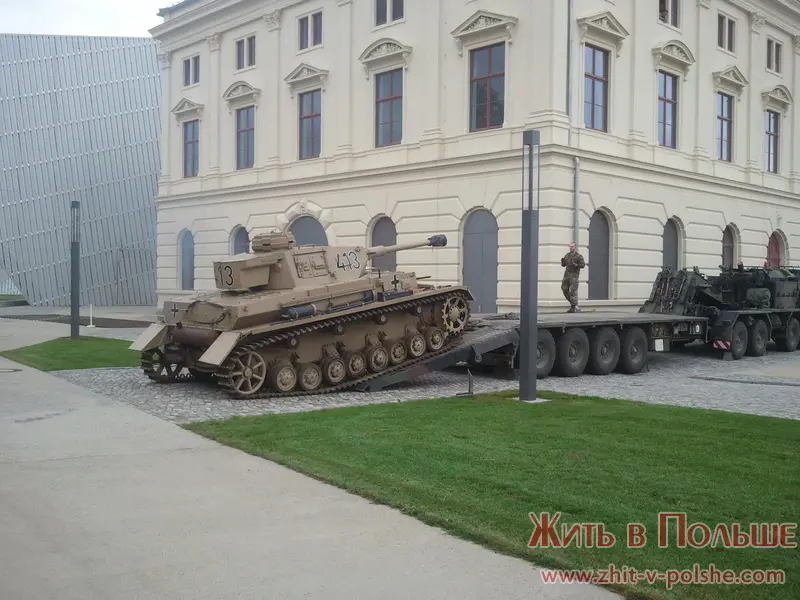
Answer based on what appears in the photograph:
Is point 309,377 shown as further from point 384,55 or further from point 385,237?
point 384,55

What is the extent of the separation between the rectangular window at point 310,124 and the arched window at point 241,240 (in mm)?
4697

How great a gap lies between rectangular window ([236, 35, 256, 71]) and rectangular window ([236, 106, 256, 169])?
1.74 meters

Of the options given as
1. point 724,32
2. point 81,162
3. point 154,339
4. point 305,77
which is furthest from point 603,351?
point 81,162

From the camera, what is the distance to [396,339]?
635 inches

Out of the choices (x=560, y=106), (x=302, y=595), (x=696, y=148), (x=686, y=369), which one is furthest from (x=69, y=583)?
(x=696, y=148)

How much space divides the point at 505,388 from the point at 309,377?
3480mm

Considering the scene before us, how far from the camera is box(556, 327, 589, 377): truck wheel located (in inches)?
687

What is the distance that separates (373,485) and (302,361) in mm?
7181

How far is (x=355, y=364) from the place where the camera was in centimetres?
1532

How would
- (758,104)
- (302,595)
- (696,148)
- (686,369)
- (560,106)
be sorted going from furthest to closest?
(758,104), (696,148), (560,106), (686,369), (302,595)

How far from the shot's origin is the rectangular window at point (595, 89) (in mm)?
25781

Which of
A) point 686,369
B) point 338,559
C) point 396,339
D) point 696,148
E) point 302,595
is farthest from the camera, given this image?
point 696,148

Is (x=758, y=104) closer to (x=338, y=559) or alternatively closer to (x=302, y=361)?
(x=302, y=361)

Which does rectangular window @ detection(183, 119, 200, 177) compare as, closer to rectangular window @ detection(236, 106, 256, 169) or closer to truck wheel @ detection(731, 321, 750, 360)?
rectangular window @ detection(236, 106, 256, 169)
